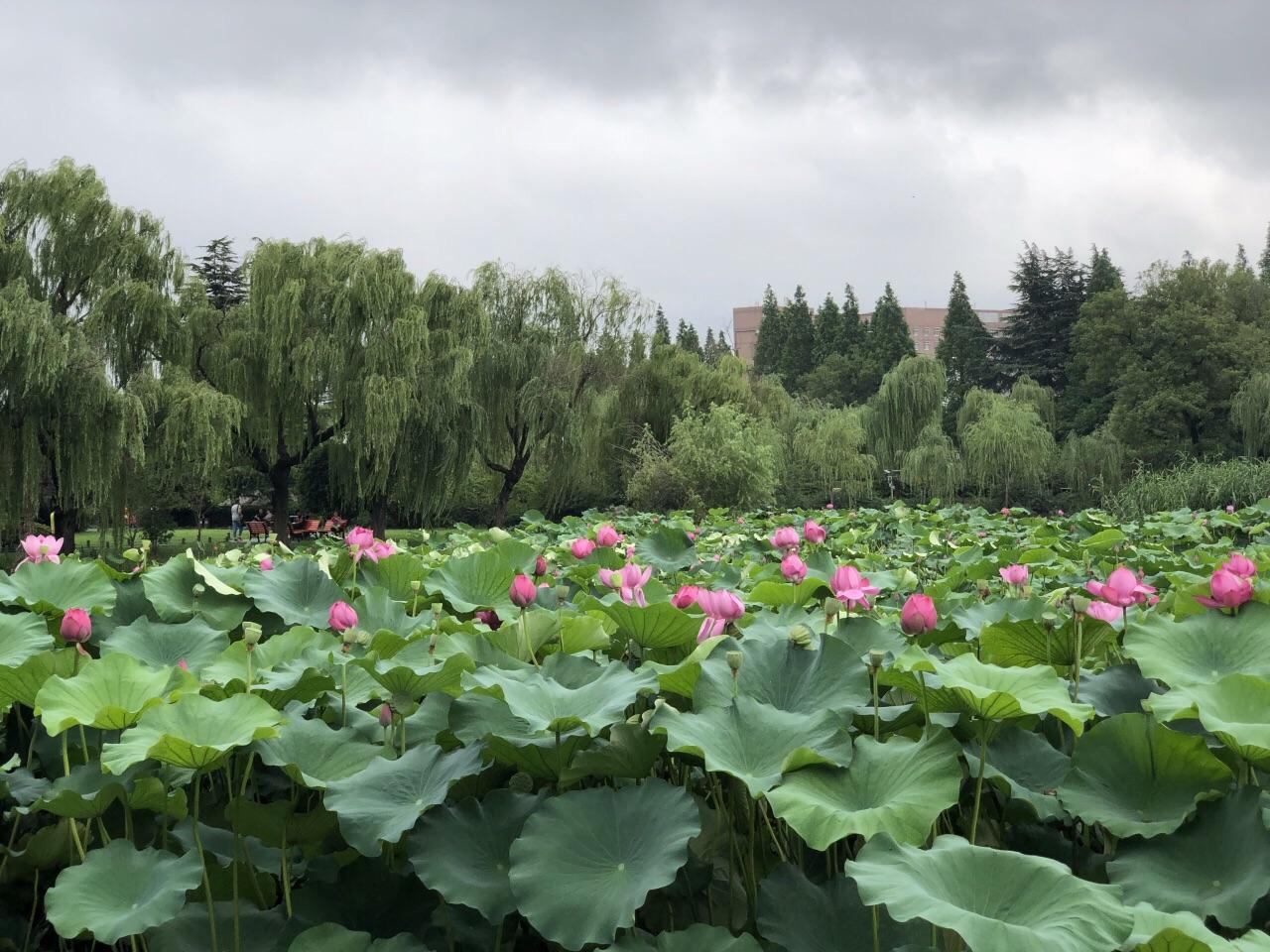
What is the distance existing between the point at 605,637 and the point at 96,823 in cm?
70

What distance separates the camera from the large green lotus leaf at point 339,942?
3.12 ft

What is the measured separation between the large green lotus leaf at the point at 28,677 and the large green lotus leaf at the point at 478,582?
69 cm

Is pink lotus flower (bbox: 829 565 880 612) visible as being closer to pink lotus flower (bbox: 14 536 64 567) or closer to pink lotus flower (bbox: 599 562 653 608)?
pink lotus flower (bbox: 599 562 653 608)

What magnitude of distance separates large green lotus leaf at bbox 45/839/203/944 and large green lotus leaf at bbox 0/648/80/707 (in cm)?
27

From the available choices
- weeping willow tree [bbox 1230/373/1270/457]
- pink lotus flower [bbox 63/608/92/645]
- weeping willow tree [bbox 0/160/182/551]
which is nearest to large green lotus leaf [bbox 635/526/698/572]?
pink lotus flower [bbox 63/608/92/645]

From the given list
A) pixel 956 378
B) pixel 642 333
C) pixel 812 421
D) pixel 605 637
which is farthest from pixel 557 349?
pixel 956 378

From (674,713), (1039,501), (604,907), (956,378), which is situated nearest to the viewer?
(604,907)

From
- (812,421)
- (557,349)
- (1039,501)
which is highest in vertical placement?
(557,349)

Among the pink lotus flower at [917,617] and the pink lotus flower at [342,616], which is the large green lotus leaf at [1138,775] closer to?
the pink lotus flower at [917,617]

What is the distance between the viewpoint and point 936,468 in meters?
23.2

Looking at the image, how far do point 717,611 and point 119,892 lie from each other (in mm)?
761

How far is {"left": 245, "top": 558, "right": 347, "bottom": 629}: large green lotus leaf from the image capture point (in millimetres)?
1733

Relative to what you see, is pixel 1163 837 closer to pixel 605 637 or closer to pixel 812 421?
pixel 605 637

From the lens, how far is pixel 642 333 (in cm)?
2155
